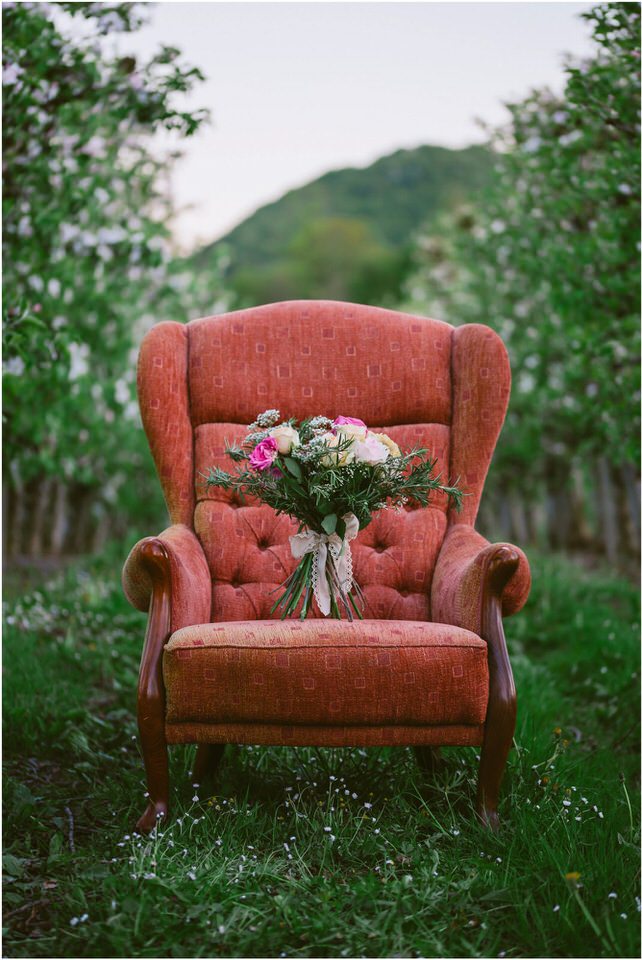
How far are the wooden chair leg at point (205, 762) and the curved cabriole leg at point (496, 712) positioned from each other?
3.07 feet

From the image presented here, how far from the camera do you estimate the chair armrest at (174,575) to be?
2.74 m

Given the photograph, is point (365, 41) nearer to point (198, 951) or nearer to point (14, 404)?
point (14, 404)

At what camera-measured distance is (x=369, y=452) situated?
107 inches

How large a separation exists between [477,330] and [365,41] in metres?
1.90

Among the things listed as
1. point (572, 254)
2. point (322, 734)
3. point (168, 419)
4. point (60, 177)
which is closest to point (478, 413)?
point (168, 419)

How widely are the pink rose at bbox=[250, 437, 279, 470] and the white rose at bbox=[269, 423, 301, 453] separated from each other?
20 mm

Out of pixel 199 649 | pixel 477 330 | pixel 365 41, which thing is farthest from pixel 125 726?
pixel 365 41

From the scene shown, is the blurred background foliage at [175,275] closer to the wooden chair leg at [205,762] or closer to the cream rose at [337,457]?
the cream rose at [337,457]

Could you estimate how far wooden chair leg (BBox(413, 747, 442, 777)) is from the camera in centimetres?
296

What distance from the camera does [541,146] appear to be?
17.6ft

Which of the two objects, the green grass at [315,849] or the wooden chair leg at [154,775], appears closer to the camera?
the green grass at [315,849]

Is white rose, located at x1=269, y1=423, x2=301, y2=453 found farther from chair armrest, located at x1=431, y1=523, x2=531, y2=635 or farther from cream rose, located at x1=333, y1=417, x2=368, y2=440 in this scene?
chair armrest, located at x1=431, y1=523, x2=531, y2=635

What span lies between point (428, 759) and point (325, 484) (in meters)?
1.03

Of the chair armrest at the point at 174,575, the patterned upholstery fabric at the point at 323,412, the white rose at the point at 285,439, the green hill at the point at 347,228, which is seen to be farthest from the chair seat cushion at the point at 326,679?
the green hill at the point at 347,228
